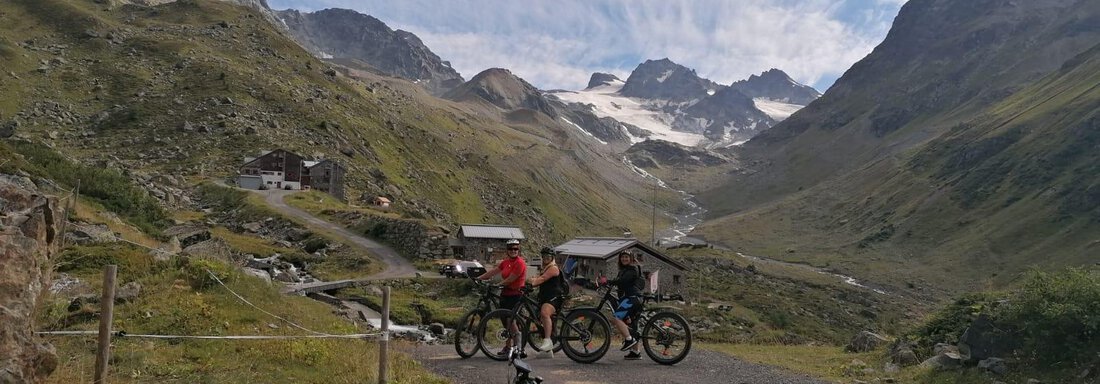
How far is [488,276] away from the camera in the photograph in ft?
46.9

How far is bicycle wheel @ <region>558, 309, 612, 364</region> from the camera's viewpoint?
47.8 ft

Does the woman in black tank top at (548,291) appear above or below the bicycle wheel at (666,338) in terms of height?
above

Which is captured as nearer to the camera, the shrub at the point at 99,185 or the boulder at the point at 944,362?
the boulder at the point at 944,362

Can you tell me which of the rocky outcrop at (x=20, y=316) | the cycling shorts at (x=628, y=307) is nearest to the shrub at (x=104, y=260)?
the rocky outcrop at (x=20, y=316)

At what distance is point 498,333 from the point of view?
15062mm

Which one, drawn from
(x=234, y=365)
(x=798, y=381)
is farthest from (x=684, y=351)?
(x=234, y=365)

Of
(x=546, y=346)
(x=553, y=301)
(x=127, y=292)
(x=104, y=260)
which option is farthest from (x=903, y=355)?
(x=104, y=260)

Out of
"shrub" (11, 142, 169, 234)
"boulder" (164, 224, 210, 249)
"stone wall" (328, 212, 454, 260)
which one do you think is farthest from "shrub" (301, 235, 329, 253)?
"boulder" (164, 224, 210, 249)

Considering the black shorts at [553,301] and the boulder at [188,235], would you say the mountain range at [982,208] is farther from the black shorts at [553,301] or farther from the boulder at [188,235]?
the boulder at [188,235]

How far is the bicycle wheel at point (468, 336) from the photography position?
15.3 metres

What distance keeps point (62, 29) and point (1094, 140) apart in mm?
214655

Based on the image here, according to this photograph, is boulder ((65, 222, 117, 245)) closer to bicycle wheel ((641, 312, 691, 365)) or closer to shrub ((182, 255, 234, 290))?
shrub ((182, 255, 234, 290))

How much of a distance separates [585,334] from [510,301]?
6.62ft

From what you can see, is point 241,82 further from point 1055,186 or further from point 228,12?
point 1055,186
